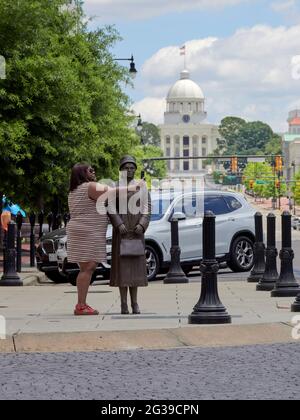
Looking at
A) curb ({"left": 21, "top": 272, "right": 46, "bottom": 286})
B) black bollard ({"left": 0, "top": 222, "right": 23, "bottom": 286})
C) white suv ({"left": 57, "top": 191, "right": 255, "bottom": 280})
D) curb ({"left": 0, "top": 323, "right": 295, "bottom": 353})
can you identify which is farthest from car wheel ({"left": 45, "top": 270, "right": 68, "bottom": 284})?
curb ({"left": 0, "top": 323, "right": 295, "bottom": 353})

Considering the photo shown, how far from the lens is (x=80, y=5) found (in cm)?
3688

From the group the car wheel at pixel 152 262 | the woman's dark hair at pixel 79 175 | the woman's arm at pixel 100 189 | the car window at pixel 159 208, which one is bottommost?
the car wheel at pixel 152 262

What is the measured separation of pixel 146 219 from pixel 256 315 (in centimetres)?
153

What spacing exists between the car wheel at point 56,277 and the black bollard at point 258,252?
4.36m

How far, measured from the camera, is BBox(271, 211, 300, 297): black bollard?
52.8 ft

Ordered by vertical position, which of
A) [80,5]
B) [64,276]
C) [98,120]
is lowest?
[64,276]

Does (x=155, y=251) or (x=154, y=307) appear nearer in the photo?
(x=154, y=307)

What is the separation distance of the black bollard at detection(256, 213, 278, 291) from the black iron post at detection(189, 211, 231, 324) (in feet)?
19.6

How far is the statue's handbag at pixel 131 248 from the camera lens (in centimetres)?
1293

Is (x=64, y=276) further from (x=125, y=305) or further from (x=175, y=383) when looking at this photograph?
(x=175, y=383)

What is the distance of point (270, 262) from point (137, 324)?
6.76m

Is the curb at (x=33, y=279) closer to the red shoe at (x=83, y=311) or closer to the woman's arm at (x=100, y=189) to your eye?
the red shoe at (x=83, y=311)

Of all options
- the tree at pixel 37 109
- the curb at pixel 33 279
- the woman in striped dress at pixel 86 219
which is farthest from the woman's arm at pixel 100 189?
the tree at pixel 37 109
